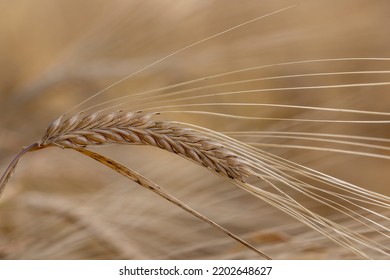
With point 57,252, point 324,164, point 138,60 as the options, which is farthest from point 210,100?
point 57,252

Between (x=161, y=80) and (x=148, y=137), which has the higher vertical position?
(x=161, y=80)

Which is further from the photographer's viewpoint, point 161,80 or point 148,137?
point 161,80

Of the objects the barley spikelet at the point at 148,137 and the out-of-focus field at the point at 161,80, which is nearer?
the barley spikelet at the point at 148,137

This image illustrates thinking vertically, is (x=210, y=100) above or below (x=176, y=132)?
above

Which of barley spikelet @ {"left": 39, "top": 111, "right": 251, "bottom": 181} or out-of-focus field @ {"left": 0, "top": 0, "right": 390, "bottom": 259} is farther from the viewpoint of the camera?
out-of-focus field @ {"left": 0, "top": 0, "right": 390, "bottom": 259}

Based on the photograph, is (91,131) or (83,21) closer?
(91,131)
